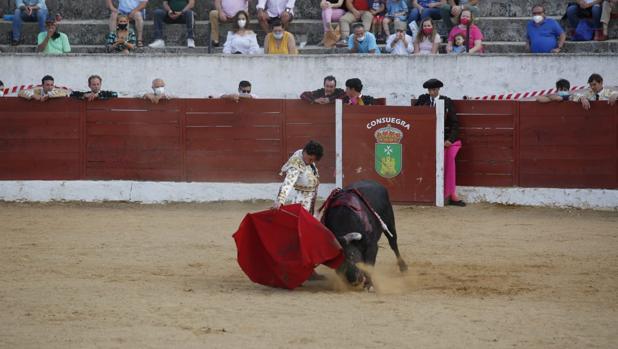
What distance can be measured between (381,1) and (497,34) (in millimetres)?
1493

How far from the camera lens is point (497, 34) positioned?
15.3 metres

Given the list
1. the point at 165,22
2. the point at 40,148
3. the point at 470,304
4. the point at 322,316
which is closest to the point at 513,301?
the point at 470,304

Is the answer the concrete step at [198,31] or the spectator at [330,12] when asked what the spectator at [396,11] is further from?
the concrete step at [198,31]

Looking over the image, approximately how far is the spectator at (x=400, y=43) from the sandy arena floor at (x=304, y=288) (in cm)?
283

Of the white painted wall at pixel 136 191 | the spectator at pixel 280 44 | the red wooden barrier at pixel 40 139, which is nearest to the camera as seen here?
the white painted wall at pixel 136 191

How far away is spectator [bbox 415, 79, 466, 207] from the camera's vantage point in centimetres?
1285

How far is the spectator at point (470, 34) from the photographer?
1439 centimetres

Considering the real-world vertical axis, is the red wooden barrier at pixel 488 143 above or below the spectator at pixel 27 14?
below

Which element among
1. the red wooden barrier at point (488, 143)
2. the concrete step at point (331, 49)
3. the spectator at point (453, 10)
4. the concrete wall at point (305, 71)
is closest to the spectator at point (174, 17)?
the concrete step at point (331, 49)

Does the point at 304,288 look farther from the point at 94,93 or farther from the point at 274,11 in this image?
the point at 274,11

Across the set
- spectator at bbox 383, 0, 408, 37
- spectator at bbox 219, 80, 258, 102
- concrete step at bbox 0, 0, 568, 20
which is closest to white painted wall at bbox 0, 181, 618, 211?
spectator at bbox 219, 80, 258, 102

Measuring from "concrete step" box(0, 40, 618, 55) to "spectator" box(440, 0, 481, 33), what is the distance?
0.32 metres

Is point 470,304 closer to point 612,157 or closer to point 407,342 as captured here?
point 407,342

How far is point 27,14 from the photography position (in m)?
15.5
